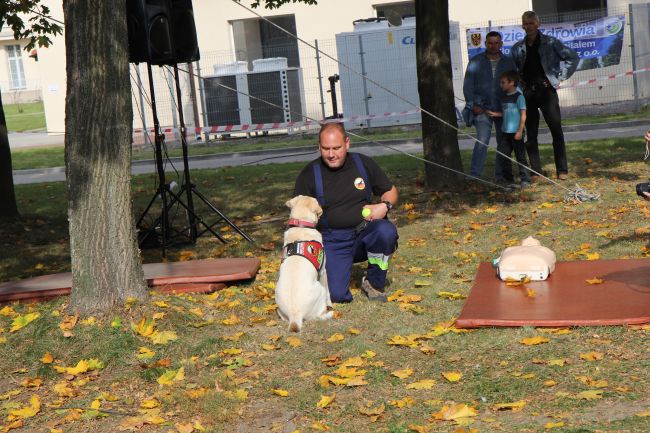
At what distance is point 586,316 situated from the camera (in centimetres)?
544

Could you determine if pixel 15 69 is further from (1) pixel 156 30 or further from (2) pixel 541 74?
(1) pixel 156 30

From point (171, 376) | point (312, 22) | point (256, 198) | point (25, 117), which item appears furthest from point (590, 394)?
point (25, 117)

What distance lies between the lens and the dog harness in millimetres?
5898

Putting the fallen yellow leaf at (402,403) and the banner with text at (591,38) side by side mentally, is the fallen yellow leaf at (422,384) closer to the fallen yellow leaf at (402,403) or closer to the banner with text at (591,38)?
the fallen yellow leaf at (402,403)

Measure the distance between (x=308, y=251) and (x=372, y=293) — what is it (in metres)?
0.86

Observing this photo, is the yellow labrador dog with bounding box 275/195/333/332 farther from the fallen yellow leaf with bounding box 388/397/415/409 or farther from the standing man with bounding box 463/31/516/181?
the standing man with bounding box 463/31/516/181

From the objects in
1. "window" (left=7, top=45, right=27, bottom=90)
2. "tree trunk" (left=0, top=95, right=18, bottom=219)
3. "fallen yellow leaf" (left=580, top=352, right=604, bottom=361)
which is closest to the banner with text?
"tree trunk" (left=0, top=95, right=18, bottom=219)

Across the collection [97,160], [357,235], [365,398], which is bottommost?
[365,398]

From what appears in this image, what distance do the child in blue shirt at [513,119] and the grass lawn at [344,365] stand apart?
2378 mm

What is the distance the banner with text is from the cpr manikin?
1546cm

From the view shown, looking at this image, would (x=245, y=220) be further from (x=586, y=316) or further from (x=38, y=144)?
(x=38, y=144)

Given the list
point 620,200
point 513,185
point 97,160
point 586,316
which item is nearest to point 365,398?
point 586,316

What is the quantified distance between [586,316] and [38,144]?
2524 cm

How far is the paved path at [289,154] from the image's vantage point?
17505mm
